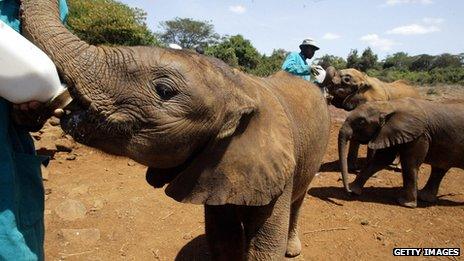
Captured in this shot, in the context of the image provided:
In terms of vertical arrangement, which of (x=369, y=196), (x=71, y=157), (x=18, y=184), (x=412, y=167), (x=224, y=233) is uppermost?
(x=18, y=184)

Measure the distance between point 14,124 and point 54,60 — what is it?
378 millimetres

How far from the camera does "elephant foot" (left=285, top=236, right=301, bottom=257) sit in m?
4.63

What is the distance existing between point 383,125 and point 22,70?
20.0ft

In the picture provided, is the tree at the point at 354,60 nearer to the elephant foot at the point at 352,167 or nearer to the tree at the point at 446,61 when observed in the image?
the tree at the point at 446,61

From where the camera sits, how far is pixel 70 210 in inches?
210

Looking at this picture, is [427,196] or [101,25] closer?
[427,196]

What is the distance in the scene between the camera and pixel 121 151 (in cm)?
206

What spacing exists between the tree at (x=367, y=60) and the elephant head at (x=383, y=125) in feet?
120

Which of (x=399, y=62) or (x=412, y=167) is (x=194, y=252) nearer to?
(x=412, y=167)

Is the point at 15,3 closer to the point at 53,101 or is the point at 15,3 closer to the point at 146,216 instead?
the point at 53,101

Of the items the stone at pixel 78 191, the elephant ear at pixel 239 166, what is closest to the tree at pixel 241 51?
the stone at pixel 78 191

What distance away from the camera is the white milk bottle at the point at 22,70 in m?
1.56

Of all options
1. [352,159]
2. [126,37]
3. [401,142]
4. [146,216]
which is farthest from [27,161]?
[126,37]

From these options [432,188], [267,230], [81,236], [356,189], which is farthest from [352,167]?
[267,230]
